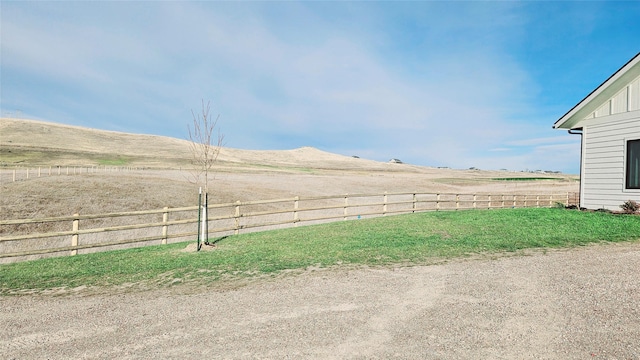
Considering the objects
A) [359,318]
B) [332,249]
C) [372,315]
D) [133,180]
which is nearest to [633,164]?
[332,249]

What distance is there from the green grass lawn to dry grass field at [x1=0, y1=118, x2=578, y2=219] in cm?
1479

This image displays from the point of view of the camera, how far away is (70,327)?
17.8 feet

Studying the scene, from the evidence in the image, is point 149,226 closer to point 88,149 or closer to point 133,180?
point 133,180

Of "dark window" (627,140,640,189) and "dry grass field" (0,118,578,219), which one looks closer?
"dark window" (627,140,640,189)

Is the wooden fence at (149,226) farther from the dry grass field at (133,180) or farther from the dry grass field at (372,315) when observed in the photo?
the dry grass field at (372,315)

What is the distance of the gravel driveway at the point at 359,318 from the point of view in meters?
4.34

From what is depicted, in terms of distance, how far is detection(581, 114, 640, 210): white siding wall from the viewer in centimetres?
1373

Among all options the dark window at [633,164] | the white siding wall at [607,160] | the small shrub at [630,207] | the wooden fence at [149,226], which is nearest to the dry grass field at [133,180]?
the wooden fence at [149,226]

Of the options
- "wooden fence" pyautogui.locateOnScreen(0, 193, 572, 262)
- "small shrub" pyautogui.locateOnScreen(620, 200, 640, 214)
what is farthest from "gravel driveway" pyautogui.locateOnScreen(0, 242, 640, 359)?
"small shrub" pyautogui.locateOnScreen(620, 200, 640, 214)

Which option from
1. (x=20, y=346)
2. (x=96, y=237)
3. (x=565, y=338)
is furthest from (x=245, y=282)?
(x=96, y=237)

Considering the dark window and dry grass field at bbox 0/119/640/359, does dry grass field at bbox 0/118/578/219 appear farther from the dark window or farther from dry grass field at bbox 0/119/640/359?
the dark window

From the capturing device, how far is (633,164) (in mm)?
13602

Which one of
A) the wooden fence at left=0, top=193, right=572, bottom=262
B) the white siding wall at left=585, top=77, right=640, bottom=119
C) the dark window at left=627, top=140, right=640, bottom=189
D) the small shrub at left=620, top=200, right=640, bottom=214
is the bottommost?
the wooden fence at left=0, top=193, right=572, bottom=262

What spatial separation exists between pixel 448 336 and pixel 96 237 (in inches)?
729
